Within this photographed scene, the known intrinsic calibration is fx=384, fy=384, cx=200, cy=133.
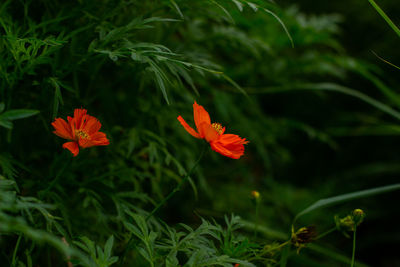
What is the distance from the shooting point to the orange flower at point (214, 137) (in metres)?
0.64

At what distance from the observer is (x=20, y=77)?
73cm

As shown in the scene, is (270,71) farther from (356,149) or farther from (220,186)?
(356,149)

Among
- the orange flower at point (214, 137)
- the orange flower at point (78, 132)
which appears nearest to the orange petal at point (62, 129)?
the orange flower at point (78, 132)

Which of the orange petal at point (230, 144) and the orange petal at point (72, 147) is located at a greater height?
the orange petal at point (230, 144)

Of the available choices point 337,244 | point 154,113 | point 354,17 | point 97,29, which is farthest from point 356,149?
point 97,29

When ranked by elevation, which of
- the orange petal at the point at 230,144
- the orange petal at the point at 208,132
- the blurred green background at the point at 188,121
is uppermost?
the orange petal at the point at 208,132

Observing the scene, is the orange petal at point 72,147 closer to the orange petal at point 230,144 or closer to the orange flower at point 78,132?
the orange flower at point 78,132

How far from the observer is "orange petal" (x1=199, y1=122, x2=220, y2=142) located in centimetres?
64

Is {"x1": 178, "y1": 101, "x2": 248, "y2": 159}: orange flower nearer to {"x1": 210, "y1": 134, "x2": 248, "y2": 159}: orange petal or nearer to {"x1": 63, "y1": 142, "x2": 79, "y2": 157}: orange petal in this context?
{"x1": 210, "y1": 134, "x2": 248, "y2": 159}: orange petal

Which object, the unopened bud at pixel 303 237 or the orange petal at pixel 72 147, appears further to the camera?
the unopened bud at pixel 303 237

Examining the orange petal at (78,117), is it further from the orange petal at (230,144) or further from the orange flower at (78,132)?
the orange petal at (230,144)

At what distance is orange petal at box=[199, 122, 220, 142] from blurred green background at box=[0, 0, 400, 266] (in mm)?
116

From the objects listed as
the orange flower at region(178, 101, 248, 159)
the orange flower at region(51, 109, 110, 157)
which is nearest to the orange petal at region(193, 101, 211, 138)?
the orange flower at region(178, 101, 248, 159)

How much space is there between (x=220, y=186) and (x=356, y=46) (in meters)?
1.31
